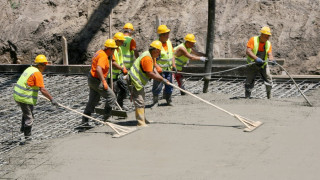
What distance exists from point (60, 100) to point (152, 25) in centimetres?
560

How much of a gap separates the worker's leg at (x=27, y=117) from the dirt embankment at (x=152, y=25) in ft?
25.2

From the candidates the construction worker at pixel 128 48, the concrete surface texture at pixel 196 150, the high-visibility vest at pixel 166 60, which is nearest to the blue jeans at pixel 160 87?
the high-visibility vest at pixel 166 60

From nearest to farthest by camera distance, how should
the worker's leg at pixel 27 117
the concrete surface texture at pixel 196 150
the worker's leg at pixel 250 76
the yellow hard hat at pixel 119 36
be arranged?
the concrete surface texture at pixel 196 150, the worker's leg at pixel 27 117, the yellow hard hat at pixel 119 36, the worker's leg at pixel 250 76

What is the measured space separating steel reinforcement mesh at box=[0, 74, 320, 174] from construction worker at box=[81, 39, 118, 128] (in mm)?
514

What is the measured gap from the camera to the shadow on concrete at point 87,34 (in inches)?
661

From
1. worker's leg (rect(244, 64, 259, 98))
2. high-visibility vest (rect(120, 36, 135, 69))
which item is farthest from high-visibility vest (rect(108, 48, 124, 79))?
worker's leg (rect(244, 64, 259, 98))

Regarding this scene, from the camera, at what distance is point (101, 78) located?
26.7 feet

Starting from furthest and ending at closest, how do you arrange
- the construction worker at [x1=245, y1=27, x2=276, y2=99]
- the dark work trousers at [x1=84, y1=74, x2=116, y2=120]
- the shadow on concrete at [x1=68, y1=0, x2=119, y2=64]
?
the shadow on concrete at [x1=68, y1=0, x2=119, y2=64] < the construction worker at [x1=245, y1=27, x2=276, y2=99] < the dark work trousers at [x1=84, y1=74, x2=116, y2=120]

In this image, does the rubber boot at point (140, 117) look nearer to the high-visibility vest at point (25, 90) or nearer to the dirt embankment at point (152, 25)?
the high-visibility vest at point (25, 90)

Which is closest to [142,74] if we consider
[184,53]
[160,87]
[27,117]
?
[160,87]

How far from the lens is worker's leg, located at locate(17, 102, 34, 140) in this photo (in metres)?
7.83

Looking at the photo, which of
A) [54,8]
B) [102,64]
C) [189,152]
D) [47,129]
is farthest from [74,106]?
[54,8]

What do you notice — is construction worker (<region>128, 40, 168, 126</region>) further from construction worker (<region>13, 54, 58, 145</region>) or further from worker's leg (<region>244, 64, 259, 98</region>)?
worker's leg (<region>244, 64, 259, 98</region>)

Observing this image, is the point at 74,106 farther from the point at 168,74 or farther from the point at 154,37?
the point at 154,37
